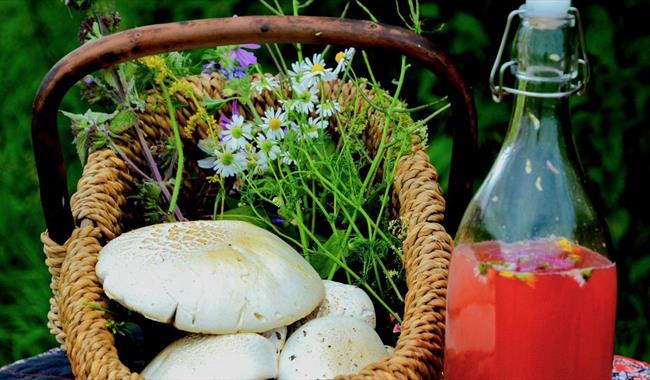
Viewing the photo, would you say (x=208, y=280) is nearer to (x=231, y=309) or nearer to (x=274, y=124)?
(x=231, y=309)

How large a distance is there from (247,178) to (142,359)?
1.13 ft

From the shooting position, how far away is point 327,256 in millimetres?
1512

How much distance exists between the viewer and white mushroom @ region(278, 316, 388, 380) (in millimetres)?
1147

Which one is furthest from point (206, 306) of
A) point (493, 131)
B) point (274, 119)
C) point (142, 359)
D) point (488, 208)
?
point (493, 131)

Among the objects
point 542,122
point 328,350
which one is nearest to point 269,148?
point 328,350

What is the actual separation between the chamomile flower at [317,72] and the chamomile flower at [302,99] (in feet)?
0.06

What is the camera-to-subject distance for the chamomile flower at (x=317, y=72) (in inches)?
59.8

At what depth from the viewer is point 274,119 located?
156cm

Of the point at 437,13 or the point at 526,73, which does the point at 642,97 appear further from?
the point at 526,73

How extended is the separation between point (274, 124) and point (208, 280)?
0.44 m

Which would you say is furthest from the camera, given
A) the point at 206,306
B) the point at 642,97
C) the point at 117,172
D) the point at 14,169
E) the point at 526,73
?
the point at 14,169

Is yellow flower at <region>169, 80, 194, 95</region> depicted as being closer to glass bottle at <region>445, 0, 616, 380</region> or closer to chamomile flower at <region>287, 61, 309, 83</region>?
chamomile flower at <region>287, 61, 309, 83</region>

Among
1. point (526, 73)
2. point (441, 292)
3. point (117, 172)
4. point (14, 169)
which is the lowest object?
point (14, 169)

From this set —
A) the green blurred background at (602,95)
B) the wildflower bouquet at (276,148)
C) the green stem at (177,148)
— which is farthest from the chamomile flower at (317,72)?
the green blurred background at (602,95)
